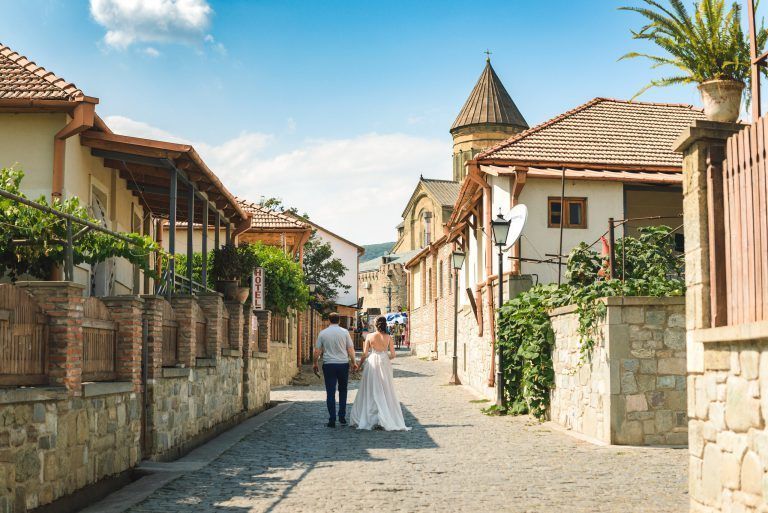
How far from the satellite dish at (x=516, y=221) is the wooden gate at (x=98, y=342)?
34.3 ft

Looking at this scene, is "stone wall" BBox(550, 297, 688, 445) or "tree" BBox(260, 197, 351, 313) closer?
"stone wall" BBox(550, 297, 688, 445)

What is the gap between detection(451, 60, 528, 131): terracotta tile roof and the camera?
70.9 m

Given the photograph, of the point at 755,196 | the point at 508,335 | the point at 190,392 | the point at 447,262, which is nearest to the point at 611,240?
the point at 508,335

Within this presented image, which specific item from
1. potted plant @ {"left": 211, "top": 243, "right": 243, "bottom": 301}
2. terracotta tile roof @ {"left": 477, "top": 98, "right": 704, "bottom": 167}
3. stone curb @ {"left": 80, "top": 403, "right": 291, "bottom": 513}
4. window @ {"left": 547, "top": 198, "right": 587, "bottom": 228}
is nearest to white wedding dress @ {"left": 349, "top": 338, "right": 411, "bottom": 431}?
stone curb @ {"left": 80, "top": 403, "right": 291, "bottom": 513}

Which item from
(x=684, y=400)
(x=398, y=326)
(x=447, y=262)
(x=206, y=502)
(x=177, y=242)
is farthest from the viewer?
(x=398, y=326)

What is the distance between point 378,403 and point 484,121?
5695 cm

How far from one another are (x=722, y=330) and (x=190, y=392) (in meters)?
8.20

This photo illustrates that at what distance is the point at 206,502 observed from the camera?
8.11 metres

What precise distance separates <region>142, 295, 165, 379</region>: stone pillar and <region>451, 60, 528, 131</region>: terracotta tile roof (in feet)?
201

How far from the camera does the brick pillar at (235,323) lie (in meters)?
16.8

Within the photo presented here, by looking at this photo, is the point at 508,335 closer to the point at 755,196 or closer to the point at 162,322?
the point at 162,322

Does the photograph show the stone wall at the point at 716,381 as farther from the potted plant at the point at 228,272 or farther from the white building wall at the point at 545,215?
the white building wall at the point at 545,215

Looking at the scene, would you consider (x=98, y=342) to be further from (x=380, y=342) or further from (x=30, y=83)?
(x=380, y=342)

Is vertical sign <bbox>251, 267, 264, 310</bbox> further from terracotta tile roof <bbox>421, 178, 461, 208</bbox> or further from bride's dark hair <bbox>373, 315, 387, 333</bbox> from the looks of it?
terracotta tile roof <bbox>421, 178, 461, 208</bbox>
